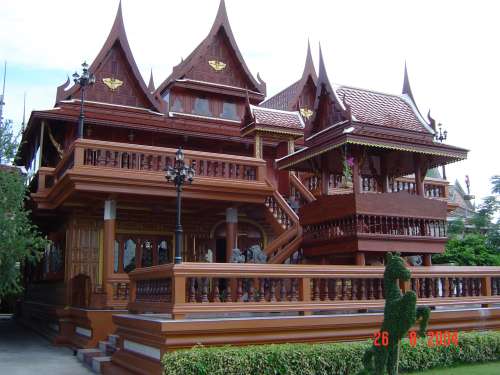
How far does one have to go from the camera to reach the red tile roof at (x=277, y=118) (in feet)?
59.6

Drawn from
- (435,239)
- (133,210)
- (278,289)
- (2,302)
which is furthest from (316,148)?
(2,302)

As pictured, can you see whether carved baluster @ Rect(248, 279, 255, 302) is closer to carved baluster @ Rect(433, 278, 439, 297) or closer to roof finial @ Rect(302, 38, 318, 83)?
carved baluster @ Rect(433, 278, 439, 297)

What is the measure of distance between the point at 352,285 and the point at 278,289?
1.57 meters

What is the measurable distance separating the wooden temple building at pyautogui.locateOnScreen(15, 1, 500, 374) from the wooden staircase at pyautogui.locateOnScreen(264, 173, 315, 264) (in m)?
0.05

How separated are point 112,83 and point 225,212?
22.5 ft

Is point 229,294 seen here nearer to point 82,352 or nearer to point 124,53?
point 82,352

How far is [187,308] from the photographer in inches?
356

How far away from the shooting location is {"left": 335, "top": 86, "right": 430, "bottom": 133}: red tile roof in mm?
13617

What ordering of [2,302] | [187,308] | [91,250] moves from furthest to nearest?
[2,302] < [91,250] < [187,308]

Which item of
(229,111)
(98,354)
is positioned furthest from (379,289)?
(229,111)

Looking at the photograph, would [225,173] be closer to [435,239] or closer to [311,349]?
[435,239]

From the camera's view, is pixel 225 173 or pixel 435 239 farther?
pixel 225 173

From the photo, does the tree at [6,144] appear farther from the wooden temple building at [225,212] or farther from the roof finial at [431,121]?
the roof finial at [431,121]

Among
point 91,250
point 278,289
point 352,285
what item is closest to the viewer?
point 278,289
